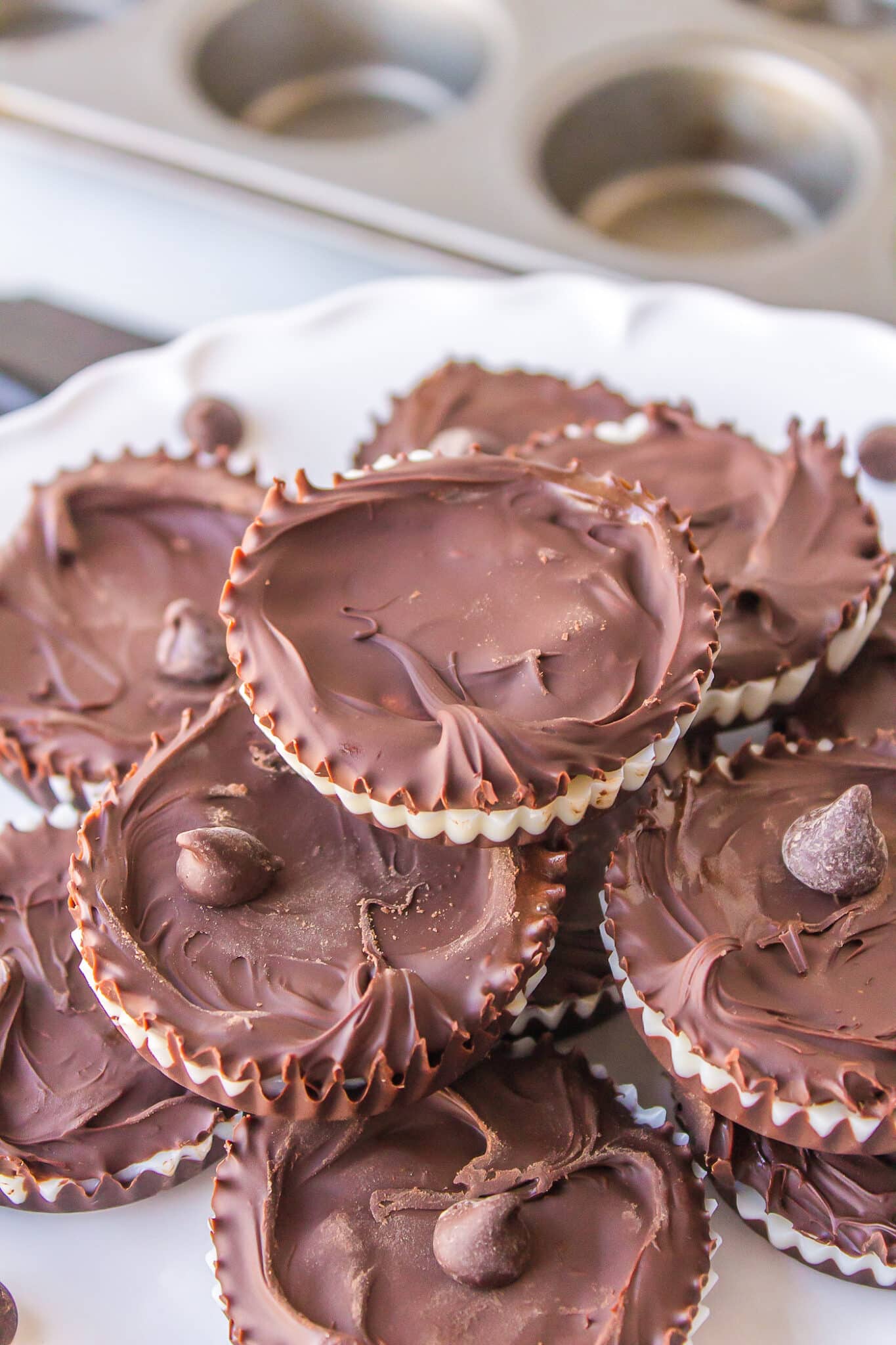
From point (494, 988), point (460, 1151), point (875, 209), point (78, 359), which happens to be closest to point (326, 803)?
point (494, 988)

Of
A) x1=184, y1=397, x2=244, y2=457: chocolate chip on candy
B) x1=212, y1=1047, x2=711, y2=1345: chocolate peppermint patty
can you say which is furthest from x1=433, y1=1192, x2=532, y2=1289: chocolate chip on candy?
x1=184, y1=397, x2=244, y2=457: chocolate chip on candy

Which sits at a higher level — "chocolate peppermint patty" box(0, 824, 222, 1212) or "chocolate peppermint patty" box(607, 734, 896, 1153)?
"chocolate peppermint patty" box(607, 734, 896, 1153)

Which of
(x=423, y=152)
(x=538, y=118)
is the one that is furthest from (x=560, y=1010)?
(x=538, y=118)

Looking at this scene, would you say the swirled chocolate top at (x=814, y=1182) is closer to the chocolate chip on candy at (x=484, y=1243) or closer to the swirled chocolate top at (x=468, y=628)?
the chocolate chip on candy at (x=484, y=1243)

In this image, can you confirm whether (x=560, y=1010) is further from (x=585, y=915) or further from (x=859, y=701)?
(x=859, y=701)

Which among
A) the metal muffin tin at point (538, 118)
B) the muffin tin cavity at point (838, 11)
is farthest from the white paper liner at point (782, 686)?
the muffin tin cavity at point (838, 11)

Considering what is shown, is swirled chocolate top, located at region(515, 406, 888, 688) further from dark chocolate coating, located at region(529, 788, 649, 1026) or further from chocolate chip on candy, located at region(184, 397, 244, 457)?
chocolate chip on candy, located at region(184, 397, 244, 457)
